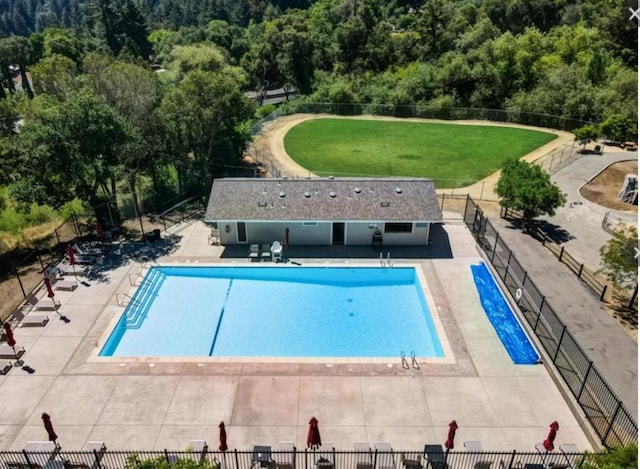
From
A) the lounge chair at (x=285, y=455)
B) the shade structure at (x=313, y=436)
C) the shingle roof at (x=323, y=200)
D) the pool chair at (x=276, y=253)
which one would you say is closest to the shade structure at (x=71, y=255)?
the shingle roof at (x=323, y=200)

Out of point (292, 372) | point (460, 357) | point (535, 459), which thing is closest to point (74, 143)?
point (292, 372)

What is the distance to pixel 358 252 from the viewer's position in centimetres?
2644

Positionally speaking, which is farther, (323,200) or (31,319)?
(323,200)

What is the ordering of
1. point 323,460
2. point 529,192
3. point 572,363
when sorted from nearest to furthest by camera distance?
point 323,460 → point 572,363 → point 529,192

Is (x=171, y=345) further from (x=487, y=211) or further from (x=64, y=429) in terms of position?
(x=487, y=211)

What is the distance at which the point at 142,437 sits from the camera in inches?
591

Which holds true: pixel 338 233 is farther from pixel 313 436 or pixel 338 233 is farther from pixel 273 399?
pixel 313 436

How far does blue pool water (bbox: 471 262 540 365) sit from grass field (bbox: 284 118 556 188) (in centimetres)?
1449

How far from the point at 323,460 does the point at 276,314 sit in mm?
9626

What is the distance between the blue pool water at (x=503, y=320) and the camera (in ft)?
61.2

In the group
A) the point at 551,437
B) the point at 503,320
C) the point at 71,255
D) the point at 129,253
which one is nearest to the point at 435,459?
the point at 551,437

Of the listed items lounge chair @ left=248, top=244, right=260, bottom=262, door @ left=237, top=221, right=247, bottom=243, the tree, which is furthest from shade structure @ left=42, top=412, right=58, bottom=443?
the tree

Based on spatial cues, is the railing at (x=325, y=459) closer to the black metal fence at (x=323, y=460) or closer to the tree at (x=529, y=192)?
the black metal fence at (x=323, y=460)

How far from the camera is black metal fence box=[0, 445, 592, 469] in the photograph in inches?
526
